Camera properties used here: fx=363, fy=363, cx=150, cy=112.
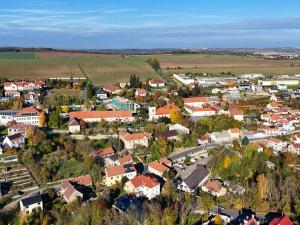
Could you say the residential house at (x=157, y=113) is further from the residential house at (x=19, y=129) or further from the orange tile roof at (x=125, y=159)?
the residential house at (x=19, y=129)

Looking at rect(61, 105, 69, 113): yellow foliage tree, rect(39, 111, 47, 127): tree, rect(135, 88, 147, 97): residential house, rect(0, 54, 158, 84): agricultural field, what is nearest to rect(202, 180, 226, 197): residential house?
rect(39, 111, 47, 127): tree

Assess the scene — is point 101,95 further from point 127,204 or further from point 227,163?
point 127,204

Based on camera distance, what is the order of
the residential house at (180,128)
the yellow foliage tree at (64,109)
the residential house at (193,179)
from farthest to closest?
the yellow foliage tree at (64,109), the residential house at (180,128), the residential house at (193,179)

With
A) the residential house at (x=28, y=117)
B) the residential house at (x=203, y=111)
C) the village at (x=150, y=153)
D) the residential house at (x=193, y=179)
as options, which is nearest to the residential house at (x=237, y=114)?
the village at (x=150, y=153)

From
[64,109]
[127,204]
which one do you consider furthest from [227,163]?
[64,109]

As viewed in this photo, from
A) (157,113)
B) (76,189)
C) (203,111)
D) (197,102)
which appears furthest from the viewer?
Answer: (197,102)

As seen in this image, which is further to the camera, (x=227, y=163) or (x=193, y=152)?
(x=193, y=152)
